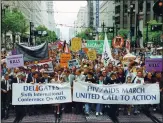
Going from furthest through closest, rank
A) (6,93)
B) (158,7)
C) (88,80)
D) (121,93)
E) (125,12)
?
(125,12) → (88,80) → (6,93) → (121,93) → (158,7)

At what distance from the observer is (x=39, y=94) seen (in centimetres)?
1256

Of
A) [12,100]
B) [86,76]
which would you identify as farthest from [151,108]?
[12,100]

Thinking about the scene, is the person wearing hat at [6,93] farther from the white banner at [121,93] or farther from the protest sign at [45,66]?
the protest sign at [45,66]

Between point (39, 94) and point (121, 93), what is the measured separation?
2572mm

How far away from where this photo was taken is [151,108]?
46.0 ft

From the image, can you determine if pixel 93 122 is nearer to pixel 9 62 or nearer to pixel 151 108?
pixel 151 108

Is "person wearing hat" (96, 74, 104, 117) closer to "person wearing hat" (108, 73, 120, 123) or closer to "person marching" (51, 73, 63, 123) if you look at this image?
"person wearing hat" (108, 73, 120, 123)

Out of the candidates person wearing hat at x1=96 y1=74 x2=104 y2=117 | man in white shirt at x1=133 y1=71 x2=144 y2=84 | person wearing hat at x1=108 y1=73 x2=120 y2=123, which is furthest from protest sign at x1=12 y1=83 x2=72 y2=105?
man in white shirt at x1=133 y1=71 x2=144 y2=84

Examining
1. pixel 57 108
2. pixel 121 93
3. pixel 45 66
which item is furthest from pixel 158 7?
pixel 45 66

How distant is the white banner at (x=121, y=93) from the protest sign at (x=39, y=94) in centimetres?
39

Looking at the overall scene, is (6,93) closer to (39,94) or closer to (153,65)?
(39,94)

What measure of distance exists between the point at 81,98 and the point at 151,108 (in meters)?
2.84

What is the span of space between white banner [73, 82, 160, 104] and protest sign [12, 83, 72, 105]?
15.2 inches

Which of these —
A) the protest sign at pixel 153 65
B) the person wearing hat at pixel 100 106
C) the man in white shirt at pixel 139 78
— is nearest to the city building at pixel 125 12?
the protest sign at pixel 153 65
